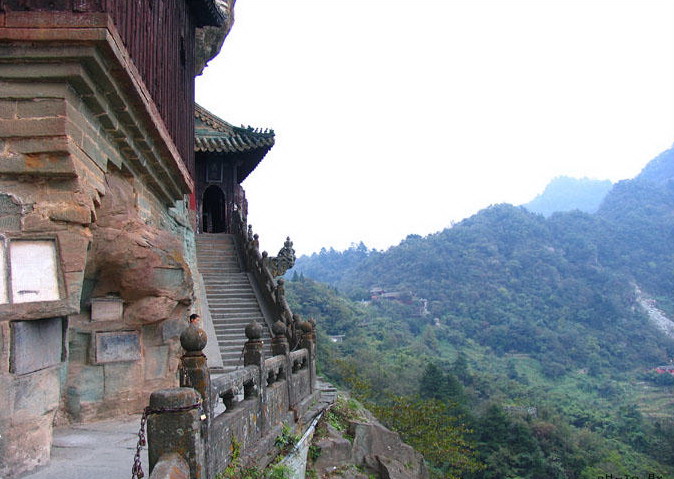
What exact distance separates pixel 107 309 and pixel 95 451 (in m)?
1.47

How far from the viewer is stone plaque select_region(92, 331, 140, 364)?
225 inches

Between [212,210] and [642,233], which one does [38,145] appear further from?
[642,233]

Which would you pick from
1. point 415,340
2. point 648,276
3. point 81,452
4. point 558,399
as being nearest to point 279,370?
point 81,452

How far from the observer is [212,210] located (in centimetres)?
2384

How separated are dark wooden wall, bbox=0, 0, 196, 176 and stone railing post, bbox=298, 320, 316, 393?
3378 millimetres

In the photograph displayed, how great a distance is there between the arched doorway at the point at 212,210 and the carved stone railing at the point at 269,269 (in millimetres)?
2727

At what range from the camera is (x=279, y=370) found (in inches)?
289

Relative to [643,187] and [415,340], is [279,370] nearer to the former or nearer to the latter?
[415,340]

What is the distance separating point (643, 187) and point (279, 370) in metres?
129

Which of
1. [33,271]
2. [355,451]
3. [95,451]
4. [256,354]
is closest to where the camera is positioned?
[33,271]

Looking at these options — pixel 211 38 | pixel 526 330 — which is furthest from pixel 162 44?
pixel 526 330

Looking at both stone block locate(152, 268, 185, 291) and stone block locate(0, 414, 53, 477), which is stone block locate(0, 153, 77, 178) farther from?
stone block locate(152, 268, 185, 291)

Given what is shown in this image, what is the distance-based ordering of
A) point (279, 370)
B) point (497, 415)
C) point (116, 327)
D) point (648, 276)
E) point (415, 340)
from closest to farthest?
point (116, 327), point (279, 370), point (497, 415), point (415, 340), point (648, 276)

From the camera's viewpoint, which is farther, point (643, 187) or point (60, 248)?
point (643, 187)
